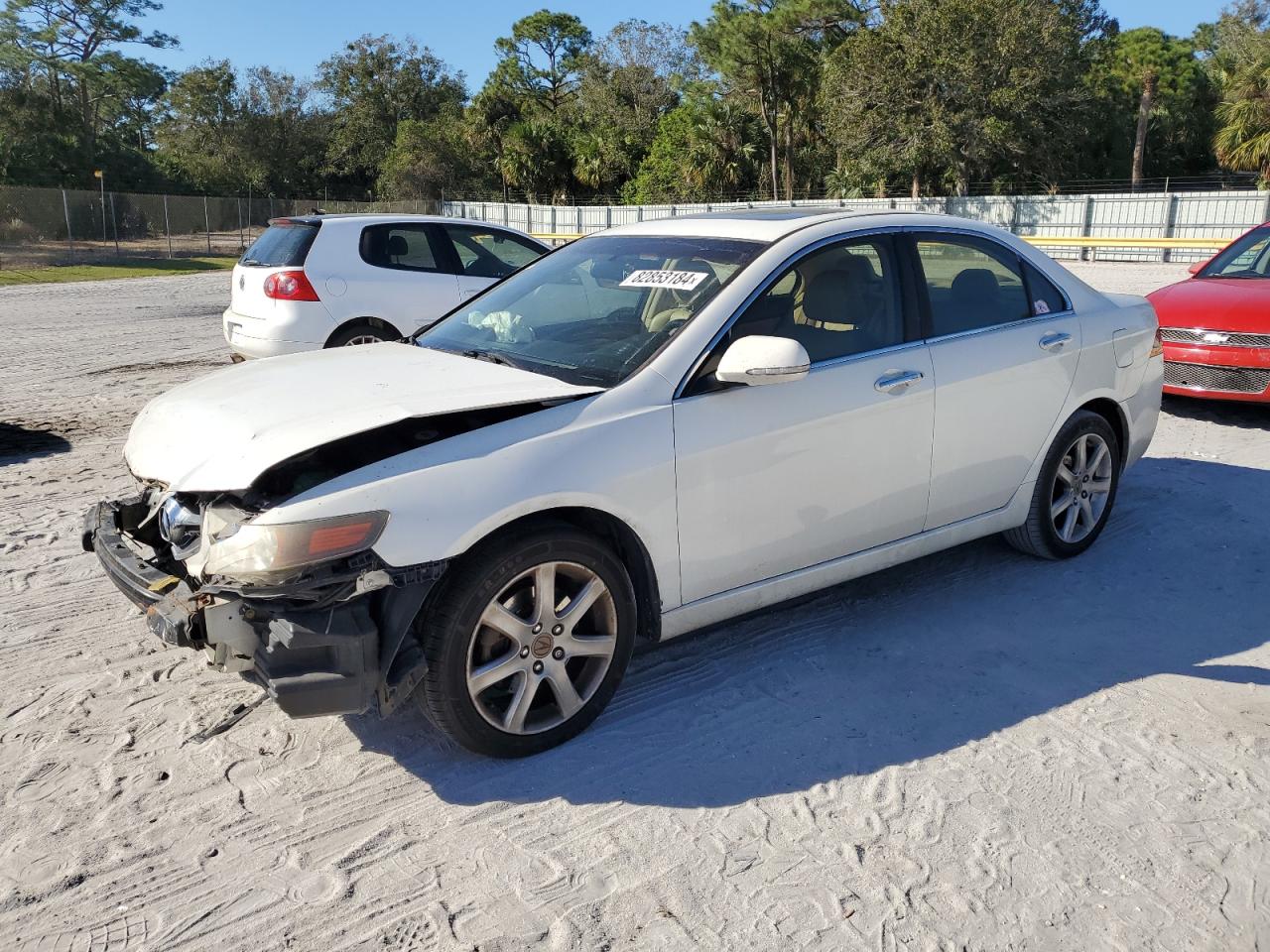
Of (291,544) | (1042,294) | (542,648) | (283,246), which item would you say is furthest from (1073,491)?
(283,246)

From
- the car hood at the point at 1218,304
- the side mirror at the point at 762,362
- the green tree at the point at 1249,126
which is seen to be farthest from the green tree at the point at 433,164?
the side mirror at the point at 762,362

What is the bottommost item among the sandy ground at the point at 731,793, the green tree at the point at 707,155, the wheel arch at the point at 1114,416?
the sandy ground at the point at 731,793

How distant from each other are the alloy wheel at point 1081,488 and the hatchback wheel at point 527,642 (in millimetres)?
2665

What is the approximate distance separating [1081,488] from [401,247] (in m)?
6.29

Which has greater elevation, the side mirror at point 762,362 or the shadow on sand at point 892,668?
the side mirror at point 762,362

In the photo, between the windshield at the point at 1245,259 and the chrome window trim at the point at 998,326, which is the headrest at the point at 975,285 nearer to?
the chrome window trim at the point at 998,326

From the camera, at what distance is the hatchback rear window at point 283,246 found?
884cm

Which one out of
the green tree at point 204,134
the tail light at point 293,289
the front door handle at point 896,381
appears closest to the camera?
the front door handle at point 896,381

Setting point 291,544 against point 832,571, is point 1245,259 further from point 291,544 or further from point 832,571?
point 291,544

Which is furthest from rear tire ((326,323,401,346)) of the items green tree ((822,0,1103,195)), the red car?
green tree ((822,0,1103,195))

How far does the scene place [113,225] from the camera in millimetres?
35375

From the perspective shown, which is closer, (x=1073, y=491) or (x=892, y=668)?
(x=892, y=668)

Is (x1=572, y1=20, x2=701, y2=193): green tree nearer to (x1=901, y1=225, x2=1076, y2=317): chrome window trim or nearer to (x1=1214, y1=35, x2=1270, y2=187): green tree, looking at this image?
(x1=1214, y1=35, x2=1270, y2=187): green tree

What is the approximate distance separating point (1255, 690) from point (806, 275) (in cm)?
236
